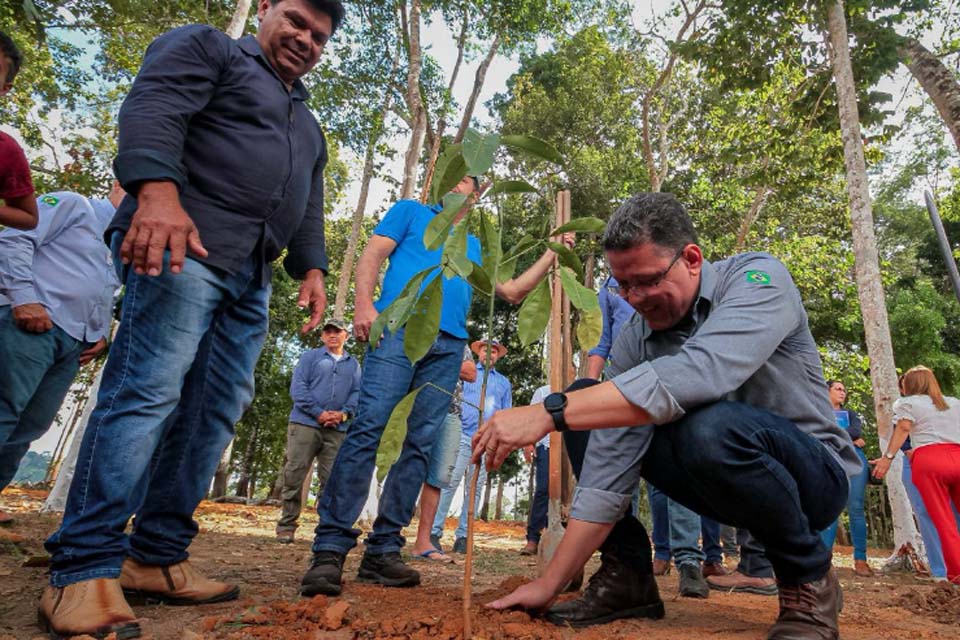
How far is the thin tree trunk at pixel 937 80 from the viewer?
673cm

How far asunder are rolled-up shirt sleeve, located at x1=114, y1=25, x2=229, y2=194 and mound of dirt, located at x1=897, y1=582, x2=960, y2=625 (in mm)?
3084

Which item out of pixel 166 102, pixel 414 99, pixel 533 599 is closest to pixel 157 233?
pixel 166 102

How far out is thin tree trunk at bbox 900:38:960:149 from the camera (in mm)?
6734

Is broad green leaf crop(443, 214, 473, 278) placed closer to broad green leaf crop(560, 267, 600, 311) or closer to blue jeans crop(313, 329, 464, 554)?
broad green leaf crop(560, 267, 600, 311)

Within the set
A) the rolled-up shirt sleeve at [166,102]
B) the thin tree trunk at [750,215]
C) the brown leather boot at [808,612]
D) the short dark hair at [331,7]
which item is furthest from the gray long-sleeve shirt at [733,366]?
the thin tree trunk at [750,215]

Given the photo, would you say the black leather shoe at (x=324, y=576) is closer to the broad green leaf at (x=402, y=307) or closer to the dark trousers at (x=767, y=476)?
the broad green leaf at (x=402, y=307)

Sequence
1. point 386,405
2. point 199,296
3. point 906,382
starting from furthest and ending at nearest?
point 906,382
point 386,405
point 199,296

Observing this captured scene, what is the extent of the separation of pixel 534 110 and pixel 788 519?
15125mm

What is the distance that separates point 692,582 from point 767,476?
1401 millimetres

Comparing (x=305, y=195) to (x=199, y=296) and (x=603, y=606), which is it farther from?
(x=603, y=606)

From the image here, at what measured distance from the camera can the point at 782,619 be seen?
1.71 m

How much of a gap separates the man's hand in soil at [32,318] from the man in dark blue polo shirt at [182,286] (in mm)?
1303

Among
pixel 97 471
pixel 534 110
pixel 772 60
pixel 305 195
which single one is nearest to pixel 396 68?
pixel 534 110

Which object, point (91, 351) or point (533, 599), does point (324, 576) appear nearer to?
point (533, 599)
